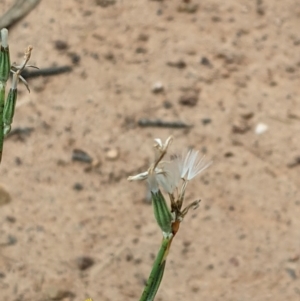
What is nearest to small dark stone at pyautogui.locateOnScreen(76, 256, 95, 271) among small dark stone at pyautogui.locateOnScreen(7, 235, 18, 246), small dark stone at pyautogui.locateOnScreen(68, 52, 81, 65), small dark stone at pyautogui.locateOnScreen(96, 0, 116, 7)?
small dark stone at pyautogui.locateOnScreen(7, 235, 18, 246)

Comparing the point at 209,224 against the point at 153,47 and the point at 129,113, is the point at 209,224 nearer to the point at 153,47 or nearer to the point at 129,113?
the point at 129,113

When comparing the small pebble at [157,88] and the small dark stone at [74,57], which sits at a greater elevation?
the small dark stone at [74,57]

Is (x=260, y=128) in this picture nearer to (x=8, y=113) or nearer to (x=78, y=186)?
(x=78, y=186)

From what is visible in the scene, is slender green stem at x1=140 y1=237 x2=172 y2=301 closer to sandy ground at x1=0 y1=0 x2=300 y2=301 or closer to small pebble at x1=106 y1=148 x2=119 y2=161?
sandy ground at x1=0 y1=0 x2=300 y2=301

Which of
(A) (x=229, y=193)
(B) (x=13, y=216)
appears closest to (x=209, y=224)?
(A) (x=229, y=193)

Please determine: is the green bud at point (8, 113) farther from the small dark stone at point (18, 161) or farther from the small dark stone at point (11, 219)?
the small dark stone at point (18, 161)

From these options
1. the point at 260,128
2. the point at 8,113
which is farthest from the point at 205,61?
the point at 8,113

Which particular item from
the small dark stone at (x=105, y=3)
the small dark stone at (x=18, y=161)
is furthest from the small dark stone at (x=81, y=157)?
the small dark stone at (x=105, y=3)
